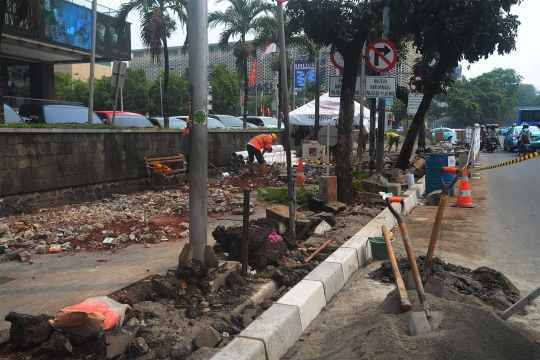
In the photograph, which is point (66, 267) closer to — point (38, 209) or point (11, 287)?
point (11, 287)

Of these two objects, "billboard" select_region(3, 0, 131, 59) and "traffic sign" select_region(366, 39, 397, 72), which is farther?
"billboard" select_region(3, 0, 131, 59)

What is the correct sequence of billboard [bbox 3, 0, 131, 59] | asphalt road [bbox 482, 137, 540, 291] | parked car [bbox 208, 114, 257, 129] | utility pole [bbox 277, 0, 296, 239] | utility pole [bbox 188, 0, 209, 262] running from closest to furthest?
utility pole [bbox 188, 0, 209, 262], asphalt road [bbox 482, 137, 540, 291], utility pole [bbox 277, 0, 296, 239], billboard [bbox 3, 0, 131, 59], parked car [bbox 208, 114, 257, 129]

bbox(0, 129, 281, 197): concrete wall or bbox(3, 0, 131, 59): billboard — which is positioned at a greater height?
bbox(3, 0, 131, 59): billboard

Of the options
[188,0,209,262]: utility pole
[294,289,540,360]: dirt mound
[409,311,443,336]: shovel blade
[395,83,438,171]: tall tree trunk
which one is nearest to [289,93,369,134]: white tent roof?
[395,83,438,171]: tall tree trunk

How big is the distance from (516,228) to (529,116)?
45005 millimetres

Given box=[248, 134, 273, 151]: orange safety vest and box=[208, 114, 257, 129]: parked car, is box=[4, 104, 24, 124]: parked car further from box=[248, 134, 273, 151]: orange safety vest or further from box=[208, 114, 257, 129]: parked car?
box=[208, 114, 257, 129]: parked car

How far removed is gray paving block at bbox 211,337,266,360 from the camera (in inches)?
132

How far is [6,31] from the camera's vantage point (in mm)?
16484

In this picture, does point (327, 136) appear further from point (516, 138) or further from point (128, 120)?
point (516, 138)

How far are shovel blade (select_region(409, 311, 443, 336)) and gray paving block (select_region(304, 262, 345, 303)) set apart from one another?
1.47m

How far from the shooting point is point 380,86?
1227 cm

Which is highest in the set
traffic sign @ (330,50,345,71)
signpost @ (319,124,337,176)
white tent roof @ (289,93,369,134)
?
traffic sign @ (330,50,345,71)

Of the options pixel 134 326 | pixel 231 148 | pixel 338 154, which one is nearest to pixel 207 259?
pixel 134 326

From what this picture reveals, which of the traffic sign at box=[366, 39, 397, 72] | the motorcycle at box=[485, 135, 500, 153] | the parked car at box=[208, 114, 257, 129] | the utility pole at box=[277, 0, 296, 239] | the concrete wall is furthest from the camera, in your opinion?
the motorcycle at box=[485, 135, 500, 153]
